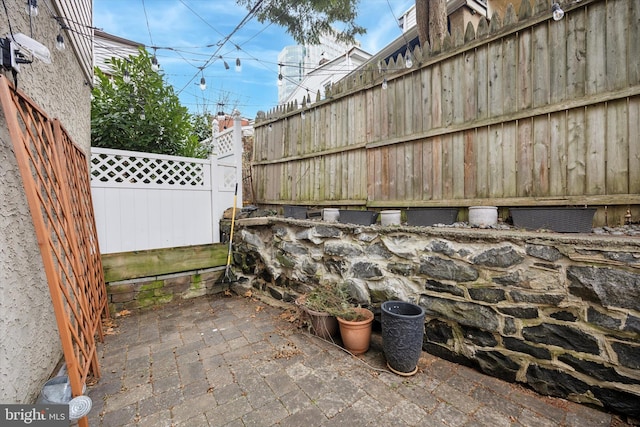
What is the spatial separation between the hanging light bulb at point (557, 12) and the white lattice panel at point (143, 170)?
426 centimetres

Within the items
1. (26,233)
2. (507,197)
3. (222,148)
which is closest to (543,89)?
(507,197)

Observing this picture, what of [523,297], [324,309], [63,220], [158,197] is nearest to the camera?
[523,297]

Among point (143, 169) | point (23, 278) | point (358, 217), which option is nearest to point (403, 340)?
point (358, 217)

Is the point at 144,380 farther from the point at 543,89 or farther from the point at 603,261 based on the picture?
the point at 543,89

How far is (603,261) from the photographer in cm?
162

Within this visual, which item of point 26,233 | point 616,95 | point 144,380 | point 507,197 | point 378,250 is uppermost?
point 616,95

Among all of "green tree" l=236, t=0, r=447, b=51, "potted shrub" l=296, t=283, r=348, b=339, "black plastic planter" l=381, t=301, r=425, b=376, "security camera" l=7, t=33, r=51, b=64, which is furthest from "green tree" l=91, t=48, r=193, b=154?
"black plastic planter" l=381, t=301, r=425, b=376

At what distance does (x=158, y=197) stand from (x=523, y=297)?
4270 mm

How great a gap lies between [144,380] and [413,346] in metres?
2.09

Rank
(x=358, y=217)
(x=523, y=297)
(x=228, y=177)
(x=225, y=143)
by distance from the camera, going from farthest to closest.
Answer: (x=225, y=143) → (x=228, y=177) → (x=358, y=217) → (x=523, y=297)

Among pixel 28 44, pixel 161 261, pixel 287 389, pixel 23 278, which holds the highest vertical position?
pixel 28 44

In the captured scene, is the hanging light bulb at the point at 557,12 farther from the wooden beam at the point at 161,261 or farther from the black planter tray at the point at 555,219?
the wooden beam at the point at 161,261
